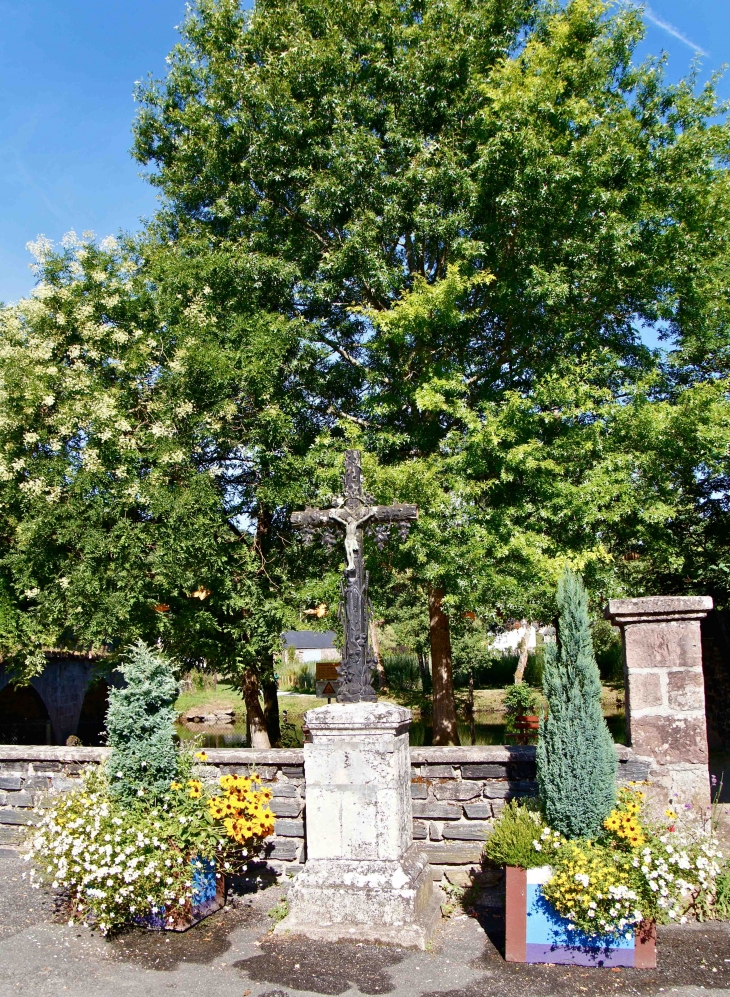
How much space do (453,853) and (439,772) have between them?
1.98 ft

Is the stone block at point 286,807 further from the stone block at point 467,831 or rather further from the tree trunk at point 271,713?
the tree trunk at point 271,713

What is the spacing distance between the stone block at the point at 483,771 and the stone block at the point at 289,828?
1.38m

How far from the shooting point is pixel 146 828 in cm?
493

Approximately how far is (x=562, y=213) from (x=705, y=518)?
223 inches

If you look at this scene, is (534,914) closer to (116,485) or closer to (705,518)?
(116,485)

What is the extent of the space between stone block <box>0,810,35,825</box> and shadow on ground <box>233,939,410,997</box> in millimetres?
3110

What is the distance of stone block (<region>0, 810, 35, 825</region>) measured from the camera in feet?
22.6

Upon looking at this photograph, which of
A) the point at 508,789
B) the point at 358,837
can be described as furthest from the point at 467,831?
the point at 358,837

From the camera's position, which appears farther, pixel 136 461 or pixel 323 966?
pixel 136 461

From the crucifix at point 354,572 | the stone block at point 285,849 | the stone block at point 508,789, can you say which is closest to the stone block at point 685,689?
the stone block at point 508,789

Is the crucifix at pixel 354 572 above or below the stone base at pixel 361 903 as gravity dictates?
above

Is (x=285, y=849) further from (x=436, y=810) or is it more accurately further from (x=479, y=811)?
(x=479, y=811)

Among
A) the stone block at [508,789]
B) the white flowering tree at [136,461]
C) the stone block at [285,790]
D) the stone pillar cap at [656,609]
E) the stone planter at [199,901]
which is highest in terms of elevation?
the white flowering tree at [136,461]

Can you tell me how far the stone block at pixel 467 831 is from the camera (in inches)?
233
